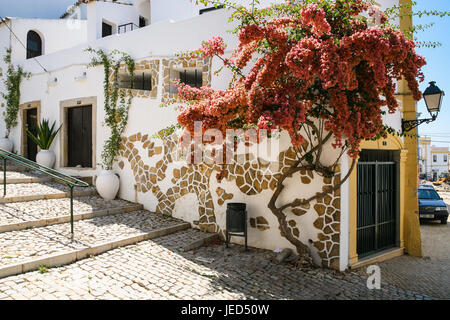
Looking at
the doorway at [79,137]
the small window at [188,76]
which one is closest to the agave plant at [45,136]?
the doorway at [79,137]

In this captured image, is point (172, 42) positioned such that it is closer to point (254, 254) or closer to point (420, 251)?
point (254, 254)

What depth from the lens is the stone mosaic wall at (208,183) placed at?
555 centimetres

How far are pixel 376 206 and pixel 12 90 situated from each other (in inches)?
483

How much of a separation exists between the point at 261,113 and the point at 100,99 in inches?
239

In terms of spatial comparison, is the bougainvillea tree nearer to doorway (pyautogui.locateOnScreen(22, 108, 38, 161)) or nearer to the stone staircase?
the stone staircase

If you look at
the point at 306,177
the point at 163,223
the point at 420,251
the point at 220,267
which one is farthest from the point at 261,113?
the point at 420,251

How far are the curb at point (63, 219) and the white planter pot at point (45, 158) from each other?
3727mm

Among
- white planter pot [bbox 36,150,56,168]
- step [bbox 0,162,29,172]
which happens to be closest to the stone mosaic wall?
white planter pot [bbox 36,150,56,168]

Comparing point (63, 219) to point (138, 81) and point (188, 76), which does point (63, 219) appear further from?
point (138, 81)

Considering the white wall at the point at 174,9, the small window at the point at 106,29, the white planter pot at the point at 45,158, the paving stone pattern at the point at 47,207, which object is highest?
the white wall at the point at 174,9

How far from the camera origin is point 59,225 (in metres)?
5.89

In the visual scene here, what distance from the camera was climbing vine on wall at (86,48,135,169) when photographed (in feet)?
27.0

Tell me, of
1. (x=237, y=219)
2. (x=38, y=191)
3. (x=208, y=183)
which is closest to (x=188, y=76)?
(x=208, y=183)

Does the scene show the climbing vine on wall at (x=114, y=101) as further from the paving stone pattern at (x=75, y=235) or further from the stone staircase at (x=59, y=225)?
the paving stone pattern at (x=75, y=235)
